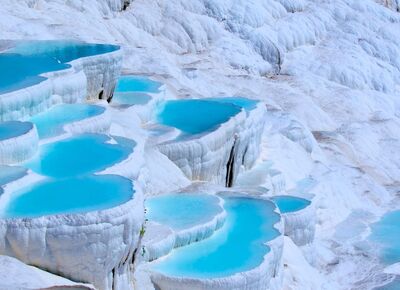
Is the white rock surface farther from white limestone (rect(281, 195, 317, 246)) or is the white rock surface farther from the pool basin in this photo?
white limestone (rect(281, 195, 317, 246))

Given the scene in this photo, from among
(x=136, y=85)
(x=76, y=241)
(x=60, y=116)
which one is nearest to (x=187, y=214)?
(x=60, y=116)

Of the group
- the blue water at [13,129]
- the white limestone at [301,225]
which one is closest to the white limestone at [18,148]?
the blue water at [13,129]

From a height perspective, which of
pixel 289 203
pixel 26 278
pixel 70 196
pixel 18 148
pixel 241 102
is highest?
pixel 18 148

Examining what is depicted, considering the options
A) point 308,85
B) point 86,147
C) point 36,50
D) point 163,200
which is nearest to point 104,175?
point 86,147

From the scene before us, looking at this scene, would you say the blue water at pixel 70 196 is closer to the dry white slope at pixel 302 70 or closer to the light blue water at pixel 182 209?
the light blue water at pixel 182 209

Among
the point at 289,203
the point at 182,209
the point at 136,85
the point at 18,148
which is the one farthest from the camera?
the point at 136,85

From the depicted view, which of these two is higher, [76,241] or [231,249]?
[76,241]

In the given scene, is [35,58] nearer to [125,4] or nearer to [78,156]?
[78,156]
